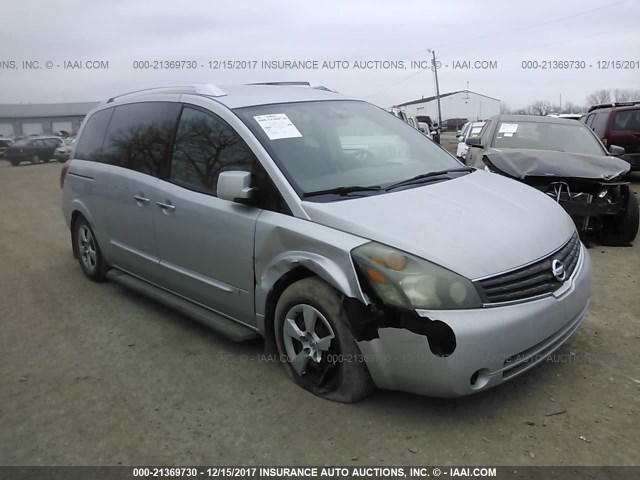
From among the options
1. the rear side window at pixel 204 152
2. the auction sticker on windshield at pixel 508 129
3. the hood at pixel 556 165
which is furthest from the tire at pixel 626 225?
the rear side window at pixel 204 152

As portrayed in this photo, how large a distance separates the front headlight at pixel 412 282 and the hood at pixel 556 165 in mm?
3736

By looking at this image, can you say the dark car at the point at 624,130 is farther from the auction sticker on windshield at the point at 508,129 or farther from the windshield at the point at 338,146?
the windshield at the point at 338,146

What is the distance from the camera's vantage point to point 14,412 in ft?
10.00

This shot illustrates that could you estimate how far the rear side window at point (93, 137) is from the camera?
4.93 m

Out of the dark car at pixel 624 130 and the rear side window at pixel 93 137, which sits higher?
the rear side window at pixel 93 137

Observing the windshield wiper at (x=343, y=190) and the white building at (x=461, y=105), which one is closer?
the windshield wiper at (x=343, y=190)

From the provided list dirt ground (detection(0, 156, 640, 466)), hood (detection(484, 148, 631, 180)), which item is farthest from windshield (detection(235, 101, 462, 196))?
hood (detection(484, 148, 631, 180))

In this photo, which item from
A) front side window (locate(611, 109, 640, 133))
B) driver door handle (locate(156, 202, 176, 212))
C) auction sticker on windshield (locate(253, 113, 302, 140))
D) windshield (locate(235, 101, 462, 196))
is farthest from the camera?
front side window (locate(611, 109, 640, 133))

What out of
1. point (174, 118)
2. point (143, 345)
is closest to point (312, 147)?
point (174, 118)

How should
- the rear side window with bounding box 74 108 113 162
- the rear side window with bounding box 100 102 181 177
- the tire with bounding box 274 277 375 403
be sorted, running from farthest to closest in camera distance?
the rear side window with bounding box 74 108 113 162 < the rear side window with bounding box 100 102 181 177 < the tire with bounding box 274 277 375 403

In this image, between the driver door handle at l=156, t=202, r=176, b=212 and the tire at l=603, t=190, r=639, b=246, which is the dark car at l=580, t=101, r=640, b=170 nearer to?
the tire at l=603, t=190, r=639, b=246

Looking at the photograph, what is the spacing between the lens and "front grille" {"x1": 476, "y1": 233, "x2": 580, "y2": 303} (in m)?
2.61

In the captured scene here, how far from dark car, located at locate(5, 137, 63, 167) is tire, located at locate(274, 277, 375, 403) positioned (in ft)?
81.1

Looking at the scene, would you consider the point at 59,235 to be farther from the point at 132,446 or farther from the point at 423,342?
the point at 423,342
